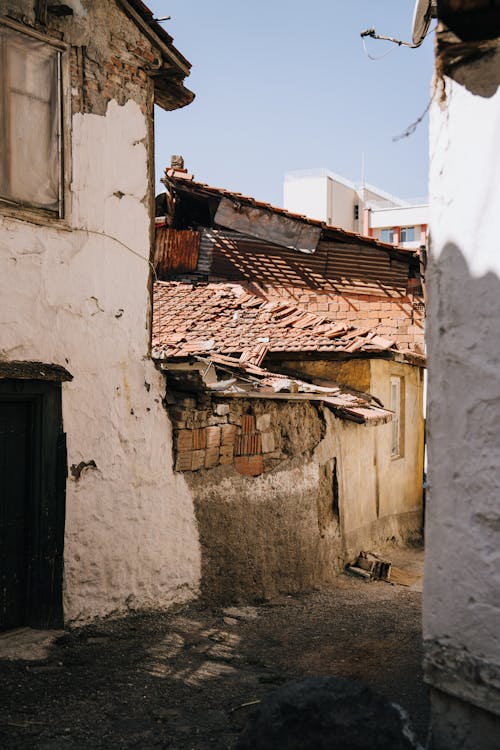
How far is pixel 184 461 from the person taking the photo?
7.07m

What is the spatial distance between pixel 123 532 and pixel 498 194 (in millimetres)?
4569

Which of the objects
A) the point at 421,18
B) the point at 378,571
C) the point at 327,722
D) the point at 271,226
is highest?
the point at 421,18

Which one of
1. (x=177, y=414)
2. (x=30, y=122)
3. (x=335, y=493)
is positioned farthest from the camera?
(x=335, y=493)

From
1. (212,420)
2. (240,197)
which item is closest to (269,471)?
(212,420)

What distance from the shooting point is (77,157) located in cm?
637

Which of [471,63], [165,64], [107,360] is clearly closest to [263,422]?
[107,360]

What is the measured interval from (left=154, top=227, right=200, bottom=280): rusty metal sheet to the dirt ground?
826cm

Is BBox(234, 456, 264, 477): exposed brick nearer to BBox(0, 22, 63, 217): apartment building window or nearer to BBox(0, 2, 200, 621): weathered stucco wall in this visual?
BBox(0, 2, 200, 621): weathered stucco wall

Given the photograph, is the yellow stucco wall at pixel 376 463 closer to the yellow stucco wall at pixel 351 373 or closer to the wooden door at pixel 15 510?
the yellow stucco wall at pixel 351 373

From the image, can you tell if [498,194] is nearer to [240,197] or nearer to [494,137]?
[494,137]

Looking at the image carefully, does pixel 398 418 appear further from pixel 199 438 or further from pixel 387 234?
pixel 387 234

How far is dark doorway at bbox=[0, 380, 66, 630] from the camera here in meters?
5.80

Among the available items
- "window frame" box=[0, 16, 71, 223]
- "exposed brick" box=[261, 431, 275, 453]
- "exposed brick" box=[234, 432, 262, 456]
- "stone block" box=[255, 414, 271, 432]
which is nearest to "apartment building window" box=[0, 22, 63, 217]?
"window frame" box=[0, 16, 71, 223]

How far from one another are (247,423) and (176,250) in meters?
7.43
